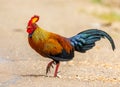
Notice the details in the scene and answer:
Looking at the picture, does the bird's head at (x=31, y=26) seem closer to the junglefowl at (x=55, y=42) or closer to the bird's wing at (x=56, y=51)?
the junglefowl at (x=55, y=42)

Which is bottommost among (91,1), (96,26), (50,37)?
(50,37)

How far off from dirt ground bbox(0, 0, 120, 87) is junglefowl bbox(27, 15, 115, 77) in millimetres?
394

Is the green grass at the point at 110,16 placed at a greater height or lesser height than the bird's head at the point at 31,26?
greater

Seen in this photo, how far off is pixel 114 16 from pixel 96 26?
3.30 meters

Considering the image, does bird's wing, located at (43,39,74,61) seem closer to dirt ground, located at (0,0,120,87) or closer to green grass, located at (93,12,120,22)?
dirt ground, located at (0,0,120,87)

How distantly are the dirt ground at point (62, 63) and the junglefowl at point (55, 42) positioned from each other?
39cm

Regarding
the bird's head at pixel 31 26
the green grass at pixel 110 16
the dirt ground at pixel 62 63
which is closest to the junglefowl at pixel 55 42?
the bird's head at pixel 31 26

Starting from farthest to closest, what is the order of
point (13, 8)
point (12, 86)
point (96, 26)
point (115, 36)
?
point (13, 8), point (96, 26), point (115, 36), point (12, 86)

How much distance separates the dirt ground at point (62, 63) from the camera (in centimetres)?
1163

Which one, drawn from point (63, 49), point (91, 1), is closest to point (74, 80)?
point (63, 49)

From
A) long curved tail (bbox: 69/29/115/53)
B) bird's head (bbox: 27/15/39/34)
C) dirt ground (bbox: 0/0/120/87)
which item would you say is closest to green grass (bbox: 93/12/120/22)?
dirt ground (bbox: 0/0/120/87)

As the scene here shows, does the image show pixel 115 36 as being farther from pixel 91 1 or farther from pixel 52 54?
pixel 91 1

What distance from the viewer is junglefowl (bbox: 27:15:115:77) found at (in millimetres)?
11516

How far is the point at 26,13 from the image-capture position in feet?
80.4
